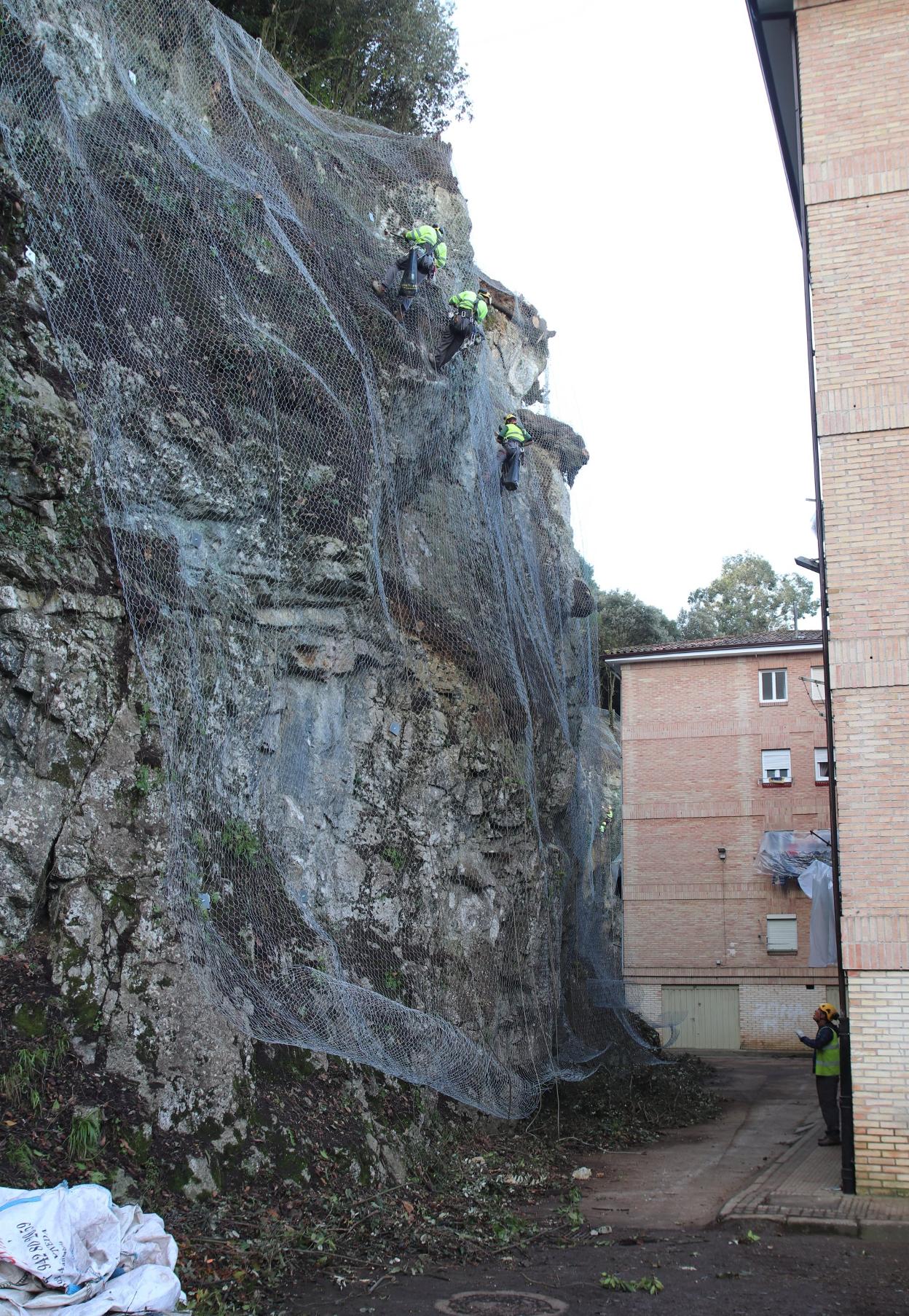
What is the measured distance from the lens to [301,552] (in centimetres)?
1049

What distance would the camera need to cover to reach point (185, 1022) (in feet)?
24.9

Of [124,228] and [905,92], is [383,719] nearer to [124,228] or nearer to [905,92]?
[124,228]

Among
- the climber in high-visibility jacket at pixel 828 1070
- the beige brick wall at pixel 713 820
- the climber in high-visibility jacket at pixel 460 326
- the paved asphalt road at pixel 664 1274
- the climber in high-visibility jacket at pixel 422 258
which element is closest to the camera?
the paved asphalt road at pixel 664 1274

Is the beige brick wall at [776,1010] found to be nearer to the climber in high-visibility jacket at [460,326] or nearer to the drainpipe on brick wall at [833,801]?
the drainpipe on brick wall at [833,801]

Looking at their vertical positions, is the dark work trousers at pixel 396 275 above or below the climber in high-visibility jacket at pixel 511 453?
above

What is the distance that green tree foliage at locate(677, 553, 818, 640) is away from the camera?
44.5m

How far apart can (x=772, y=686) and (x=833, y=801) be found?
19.1 metres

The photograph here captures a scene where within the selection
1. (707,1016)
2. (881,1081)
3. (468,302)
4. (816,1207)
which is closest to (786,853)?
(707,1016)

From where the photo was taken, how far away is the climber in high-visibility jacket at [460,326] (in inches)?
505

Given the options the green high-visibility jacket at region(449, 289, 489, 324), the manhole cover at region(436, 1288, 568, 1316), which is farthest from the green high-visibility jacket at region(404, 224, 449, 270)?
the manhole cover at region(436, 1288, 568, 1316)

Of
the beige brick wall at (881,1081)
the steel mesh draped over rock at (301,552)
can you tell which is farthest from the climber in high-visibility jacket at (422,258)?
the beige brick wall at (881,1081)

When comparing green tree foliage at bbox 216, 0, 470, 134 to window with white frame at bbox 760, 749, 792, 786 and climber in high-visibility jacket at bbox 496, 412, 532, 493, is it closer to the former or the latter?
climber in high-visibility jacket at bbox 496, 412, 532, 493

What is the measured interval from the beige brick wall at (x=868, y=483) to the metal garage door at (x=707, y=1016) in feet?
59.4

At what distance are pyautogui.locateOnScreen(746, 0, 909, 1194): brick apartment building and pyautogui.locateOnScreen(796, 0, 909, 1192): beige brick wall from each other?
1 centimetres
